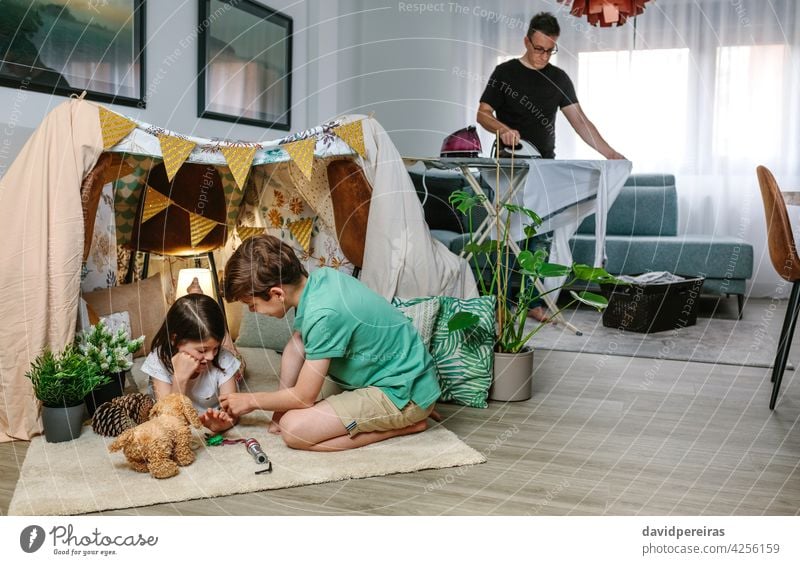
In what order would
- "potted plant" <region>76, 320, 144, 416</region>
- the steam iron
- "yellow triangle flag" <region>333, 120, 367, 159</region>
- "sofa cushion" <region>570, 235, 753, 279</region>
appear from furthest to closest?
"sofa cushion" <region>570, 235, 753, 279</region> → the steam iron → "yellow triangle flag" <region>333, 120, 367, 159</region> → "potted plant" <region>76, 320, 144, 416</region>

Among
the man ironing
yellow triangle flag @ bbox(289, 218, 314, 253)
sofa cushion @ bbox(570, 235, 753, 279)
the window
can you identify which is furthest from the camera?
the window

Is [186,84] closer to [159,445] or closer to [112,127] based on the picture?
[112,127]

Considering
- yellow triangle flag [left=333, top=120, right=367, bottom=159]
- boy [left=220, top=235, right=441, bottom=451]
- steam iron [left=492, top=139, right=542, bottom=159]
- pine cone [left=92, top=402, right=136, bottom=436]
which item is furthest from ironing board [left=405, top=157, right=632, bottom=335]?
pine cone [left=92, top=402, right=136, bottom=436]

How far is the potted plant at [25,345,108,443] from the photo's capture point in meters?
1.91

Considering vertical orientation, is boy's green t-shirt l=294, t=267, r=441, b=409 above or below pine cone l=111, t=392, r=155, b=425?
above

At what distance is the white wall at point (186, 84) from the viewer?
2623mm

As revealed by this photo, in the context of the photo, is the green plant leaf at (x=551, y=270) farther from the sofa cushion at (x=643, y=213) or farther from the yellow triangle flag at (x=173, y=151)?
the sofa cushion at (x=643, y=213)

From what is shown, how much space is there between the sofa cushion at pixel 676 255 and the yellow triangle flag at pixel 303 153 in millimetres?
2395

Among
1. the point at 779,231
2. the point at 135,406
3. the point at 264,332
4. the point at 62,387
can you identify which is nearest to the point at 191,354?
the point at 135,406

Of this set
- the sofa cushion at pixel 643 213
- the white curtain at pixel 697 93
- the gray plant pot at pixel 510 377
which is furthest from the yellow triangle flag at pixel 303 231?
the white curtain at pixel 697 93

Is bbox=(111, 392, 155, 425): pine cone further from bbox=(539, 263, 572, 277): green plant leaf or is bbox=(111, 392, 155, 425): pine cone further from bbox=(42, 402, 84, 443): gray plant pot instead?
bbox=(539, 263, 572, 277): green plant leaf

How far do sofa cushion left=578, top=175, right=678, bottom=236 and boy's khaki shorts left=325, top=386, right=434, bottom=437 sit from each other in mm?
3131

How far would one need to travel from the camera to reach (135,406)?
6.69 feet

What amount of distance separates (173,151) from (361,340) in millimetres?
802
